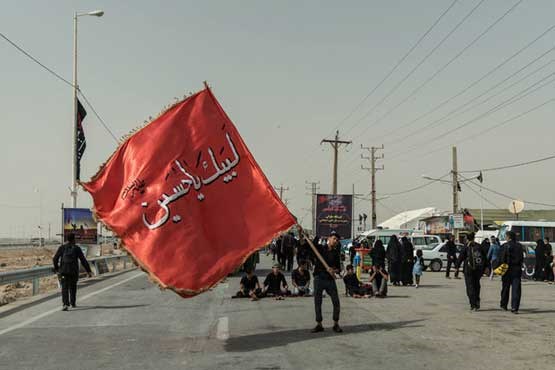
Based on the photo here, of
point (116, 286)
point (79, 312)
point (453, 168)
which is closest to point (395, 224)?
point (453, 168)

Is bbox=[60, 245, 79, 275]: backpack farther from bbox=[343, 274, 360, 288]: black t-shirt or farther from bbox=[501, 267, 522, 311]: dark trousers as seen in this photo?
bbox=[501, 267, 522, 311]: dark trousers

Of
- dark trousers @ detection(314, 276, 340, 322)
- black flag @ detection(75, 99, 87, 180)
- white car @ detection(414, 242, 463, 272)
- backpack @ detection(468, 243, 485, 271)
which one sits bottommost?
white car @ detection(414, 242, 463, 272)

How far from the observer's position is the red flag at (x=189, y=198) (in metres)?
8.59

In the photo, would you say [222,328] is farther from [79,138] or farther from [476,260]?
[79,138]

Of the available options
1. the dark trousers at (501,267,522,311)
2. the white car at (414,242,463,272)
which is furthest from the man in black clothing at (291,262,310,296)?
the white car at (414,242,463,272)

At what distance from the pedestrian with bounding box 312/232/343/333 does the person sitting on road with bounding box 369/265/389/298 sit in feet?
20.2

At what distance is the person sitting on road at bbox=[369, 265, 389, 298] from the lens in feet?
54.2

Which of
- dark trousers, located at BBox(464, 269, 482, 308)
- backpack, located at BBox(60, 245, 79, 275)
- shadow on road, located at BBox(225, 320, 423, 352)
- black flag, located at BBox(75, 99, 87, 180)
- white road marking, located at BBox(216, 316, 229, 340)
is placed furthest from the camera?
black flag, located at BBox(75, 99, 87, 180)

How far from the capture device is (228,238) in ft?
29.3

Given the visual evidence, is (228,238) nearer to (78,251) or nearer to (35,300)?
(78,251)

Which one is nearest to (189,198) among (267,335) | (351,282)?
(267,335)

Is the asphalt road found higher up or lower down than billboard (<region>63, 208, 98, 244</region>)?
lower down

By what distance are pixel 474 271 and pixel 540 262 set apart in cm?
1234

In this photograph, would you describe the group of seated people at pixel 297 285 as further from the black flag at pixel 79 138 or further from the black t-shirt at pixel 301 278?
the black flag at pixel 79 138
